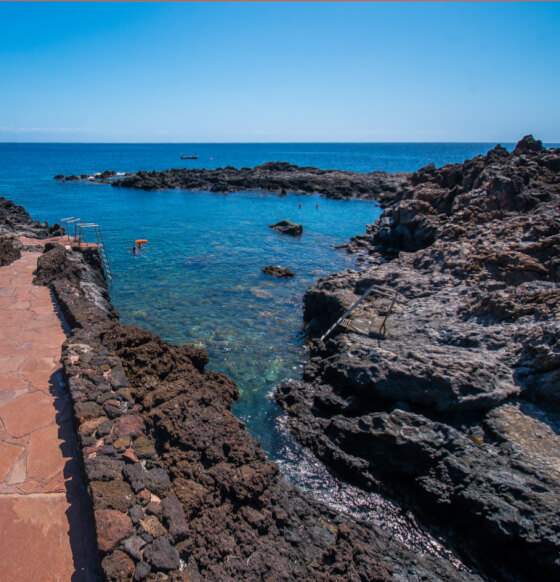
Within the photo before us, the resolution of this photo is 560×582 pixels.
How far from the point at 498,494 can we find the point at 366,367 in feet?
13.2

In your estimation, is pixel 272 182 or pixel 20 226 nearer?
pixel 20 226

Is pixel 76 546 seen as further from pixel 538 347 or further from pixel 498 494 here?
pixel 538 347

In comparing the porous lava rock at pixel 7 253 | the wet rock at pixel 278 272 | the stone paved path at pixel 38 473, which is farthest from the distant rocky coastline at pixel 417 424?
the porous lava rock at pixel 7 253

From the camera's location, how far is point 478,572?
685 centimetres

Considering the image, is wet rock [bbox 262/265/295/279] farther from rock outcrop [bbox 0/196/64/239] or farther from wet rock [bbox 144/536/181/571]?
wet rock [bbox 144/536/181/571]

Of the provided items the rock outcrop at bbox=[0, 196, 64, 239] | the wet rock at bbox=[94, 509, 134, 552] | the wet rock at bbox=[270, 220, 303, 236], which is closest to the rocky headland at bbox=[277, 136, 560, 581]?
the wet rock at bbox=[94, 509, 134, 552]

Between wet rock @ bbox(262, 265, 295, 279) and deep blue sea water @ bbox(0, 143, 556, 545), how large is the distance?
580 mm

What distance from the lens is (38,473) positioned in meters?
5.64

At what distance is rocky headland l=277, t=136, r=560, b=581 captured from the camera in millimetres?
6996

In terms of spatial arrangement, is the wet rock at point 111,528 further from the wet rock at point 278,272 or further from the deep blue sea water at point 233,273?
the wet rock at point 278,272

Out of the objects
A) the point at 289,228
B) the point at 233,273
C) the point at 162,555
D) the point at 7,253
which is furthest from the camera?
the point at 289,228

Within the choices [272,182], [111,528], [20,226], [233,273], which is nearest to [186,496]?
[111,528]

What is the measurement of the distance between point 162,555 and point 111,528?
29.4 inches

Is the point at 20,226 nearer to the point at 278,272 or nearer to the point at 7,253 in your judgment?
the point at 7,253
